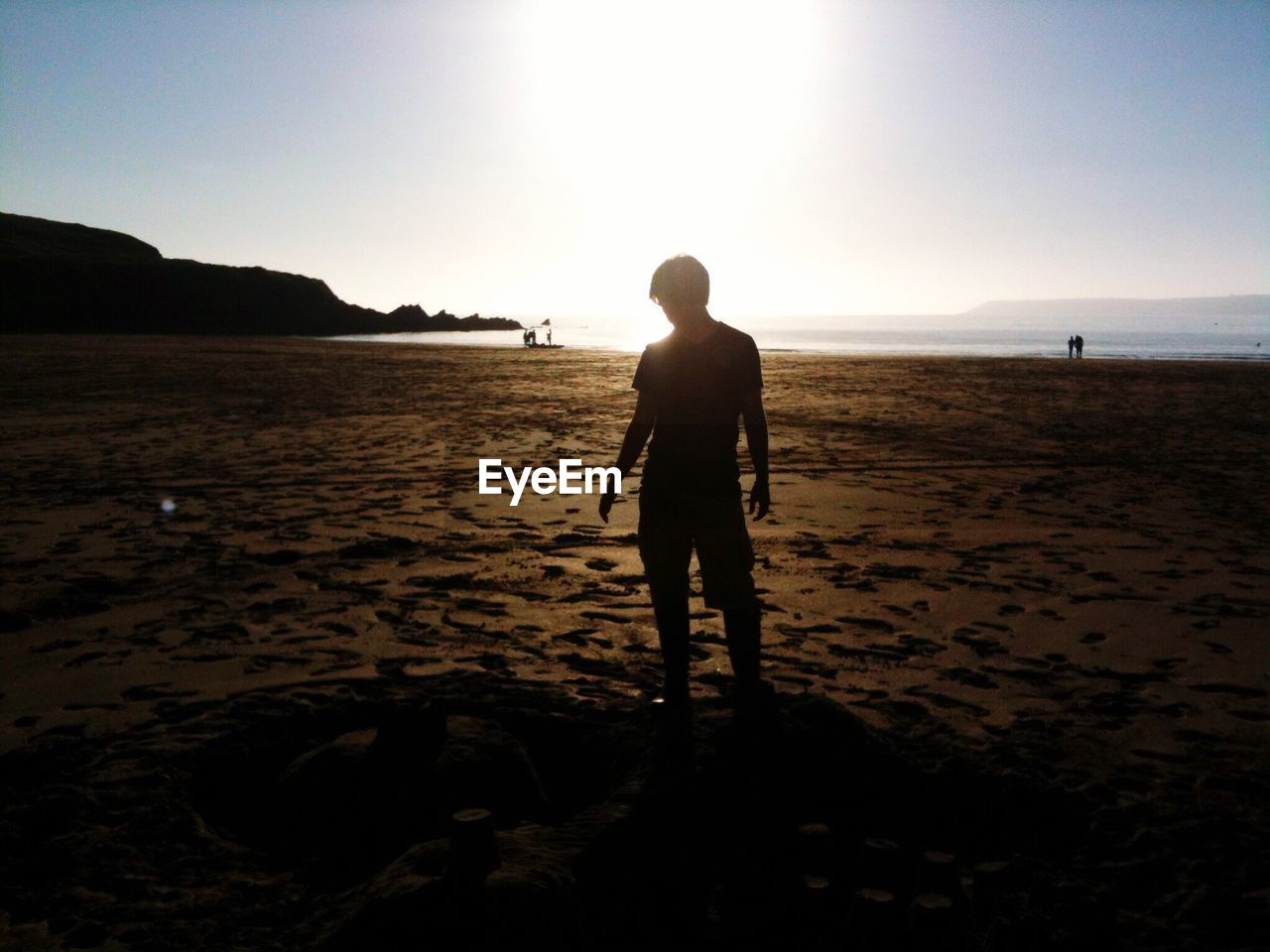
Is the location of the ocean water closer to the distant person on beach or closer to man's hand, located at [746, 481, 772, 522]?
man's hand, located at [746, 481, 772, 522]

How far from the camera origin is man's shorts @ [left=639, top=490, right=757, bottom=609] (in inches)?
131

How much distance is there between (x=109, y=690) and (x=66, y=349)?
35.2 meters

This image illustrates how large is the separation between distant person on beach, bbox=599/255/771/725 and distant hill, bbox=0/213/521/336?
200 feet

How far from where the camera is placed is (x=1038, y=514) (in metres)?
7.99

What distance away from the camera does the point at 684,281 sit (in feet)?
10.9

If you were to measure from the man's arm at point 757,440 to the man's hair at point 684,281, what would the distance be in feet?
1.43

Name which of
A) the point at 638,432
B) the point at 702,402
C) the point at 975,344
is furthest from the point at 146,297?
the point at 702,402

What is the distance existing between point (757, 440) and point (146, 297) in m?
81.9

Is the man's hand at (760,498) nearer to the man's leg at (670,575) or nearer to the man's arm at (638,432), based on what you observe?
the man's leg at (670,575)

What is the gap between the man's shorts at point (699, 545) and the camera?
10.9 feet

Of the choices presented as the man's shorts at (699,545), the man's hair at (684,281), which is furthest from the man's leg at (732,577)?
the man's hair at (684,281)

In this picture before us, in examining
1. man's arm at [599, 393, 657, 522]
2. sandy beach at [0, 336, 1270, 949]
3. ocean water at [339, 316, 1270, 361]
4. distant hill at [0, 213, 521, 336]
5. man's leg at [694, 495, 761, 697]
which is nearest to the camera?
sandy beach at [0, 336, 1270, 949]

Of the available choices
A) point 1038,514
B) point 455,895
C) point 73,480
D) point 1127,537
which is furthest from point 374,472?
point 455,895

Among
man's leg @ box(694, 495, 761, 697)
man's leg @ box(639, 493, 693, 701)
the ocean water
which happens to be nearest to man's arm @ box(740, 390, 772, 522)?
man's leg @ box(694, 495, 761, 697)
